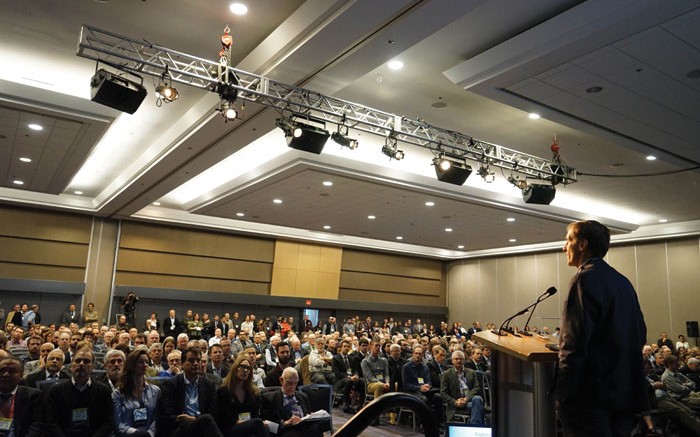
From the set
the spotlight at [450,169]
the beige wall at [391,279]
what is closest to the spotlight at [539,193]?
the spotlight at [450,169]

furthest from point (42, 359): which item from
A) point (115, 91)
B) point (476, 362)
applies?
point (476, 362)

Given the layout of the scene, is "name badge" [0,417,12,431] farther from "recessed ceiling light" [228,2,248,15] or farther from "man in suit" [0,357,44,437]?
"recessed ceiling light" [228,2,248,15]

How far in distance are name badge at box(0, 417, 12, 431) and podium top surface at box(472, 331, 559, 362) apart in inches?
123

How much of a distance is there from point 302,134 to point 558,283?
1330cm

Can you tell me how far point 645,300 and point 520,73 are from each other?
40.8 ft

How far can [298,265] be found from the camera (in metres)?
17.3

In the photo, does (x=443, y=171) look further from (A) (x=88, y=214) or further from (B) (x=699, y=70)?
(A) (x=88, y=214)

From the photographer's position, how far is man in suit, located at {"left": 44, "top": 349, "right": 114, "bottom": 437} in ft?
11.6

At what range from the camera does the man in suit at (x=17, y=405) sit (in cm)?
340

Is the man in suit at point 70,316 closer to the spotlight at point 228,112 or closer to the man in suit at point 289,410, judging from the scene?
the spotlight at point 228,112

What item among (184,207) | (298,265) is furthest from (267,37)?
(298,265)

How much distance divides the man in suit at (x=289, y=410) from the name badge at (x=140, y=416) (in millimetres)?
892

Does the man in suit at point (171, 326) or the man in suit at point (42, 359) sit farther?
the man in suit at point (171, 326)

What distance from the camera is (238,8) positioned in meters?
4.94
